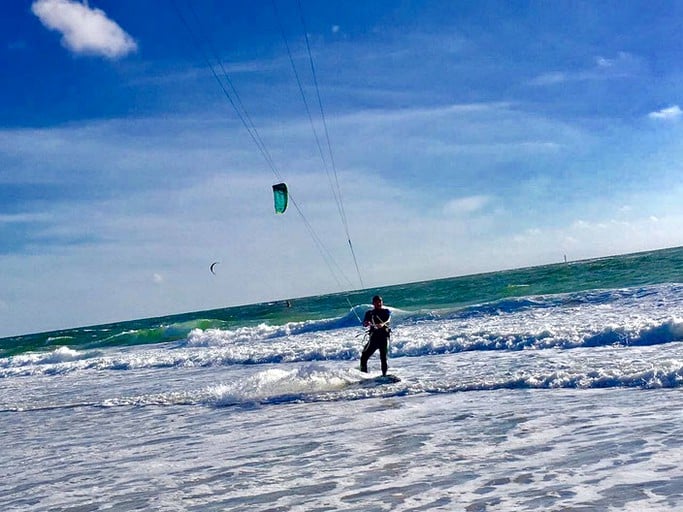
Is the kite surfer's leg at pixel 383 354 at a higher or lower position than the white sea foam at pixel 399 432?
higher

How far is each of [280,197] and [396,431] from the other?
8.36 m

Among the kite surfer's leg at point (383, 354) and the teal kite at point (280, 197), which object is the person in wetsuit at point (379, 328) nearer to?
the kite surfer's leg at point (383, 354)

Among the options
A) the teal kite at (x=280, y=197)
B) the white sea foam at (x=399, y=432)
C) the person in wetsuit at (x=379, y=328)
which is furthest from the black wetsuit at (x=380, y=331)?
the teal kite at (x=280, y=197)

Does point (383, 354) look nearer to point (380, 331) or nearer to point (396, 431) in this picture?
point (380, 331)

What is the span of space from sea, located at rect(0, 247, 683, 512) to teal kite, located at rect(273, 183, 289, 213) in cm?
393

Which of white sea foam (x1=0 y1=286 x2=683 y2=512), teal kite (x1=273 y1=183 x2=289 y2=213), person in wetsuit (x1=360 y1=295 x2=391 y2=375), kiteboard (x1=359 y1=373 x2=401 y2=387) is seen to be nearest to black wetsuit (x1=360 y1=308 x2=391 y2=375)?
person in wetsuit (x1=360 y1=295 x2=391 y2=375)

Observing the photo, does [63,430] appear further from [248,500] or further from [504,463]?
[504,463]

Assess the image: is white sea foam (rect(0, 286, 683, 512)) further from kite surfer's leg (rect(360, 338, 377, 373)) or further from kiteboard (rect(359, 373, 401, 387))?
kite surfer's leg (rect(360, 338, 377, 373))

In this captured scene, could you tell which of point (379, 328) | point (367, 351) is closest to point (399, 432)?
point (379, 328)

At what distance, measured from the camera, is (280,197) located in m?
16.0

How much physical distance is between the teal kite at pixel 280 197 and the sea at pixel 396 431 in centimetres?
393

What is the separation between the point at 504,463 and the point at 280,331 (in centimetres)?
2541

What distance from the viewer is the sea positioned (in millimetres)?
6215

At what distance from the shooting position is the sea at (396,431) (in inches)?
245
